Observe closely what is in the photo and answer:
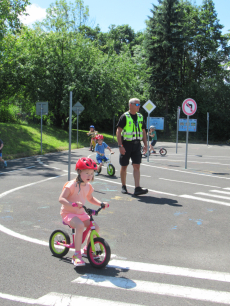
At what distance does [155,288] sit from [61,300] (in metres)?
0.93

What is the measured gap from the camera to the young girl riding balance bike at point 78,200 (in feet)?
12.7

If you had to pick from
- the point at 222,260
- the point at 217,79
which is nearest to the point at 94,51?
the point at 217,79

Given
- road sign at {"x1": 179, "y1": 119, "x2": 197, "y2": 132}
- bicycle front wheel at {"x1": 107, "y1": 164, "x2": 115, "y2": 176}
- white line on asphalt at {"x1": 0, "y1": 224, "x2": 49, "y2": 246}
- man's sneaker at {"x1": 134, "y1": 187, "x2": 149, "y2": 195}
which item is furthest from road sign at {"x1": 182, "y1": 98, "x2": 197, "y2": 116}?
road sign at {"x1": 179, "y1": 119, "x2": 197, "y2": 132}

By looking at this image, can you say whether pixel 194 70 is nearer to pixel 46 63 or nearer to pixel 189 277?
pixel 46 63

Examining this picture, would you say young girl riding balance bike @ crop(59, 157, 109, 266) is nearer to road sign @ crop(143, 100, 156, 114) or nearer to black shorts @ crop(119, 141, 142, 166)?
black shorts @ crop(119, 141, 142, 166)

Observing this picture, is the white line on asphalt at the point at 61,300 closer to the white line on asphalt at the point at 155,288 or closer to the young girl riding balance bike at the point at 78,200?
the white line on asphalt at the point at 155,288

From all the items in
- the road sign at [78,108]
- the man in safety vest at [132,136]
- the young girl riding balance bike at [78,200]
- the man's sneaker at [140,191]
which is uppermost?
the road sign at [78,108]

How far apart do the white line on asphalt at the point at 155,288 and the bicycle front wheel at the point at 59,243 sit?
0.61 metres

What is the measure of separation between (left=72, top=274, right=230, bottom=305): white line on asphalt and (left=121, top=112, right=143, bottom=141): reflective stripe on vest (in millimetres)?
4596

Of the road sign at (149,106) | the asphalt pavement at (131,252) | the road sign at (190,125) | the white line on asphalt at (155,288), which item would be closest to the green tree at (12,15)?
the road sign at (149,106)

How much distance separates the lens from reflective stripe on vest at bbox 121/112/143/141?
7.80 m

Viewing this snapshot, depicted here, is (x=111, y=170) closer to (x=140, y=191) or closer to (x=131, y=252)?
(x=140, y=191)

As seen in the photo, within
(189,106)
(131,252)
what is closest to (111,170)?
(189,106)

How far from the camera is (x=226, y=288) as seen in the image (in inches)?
131
